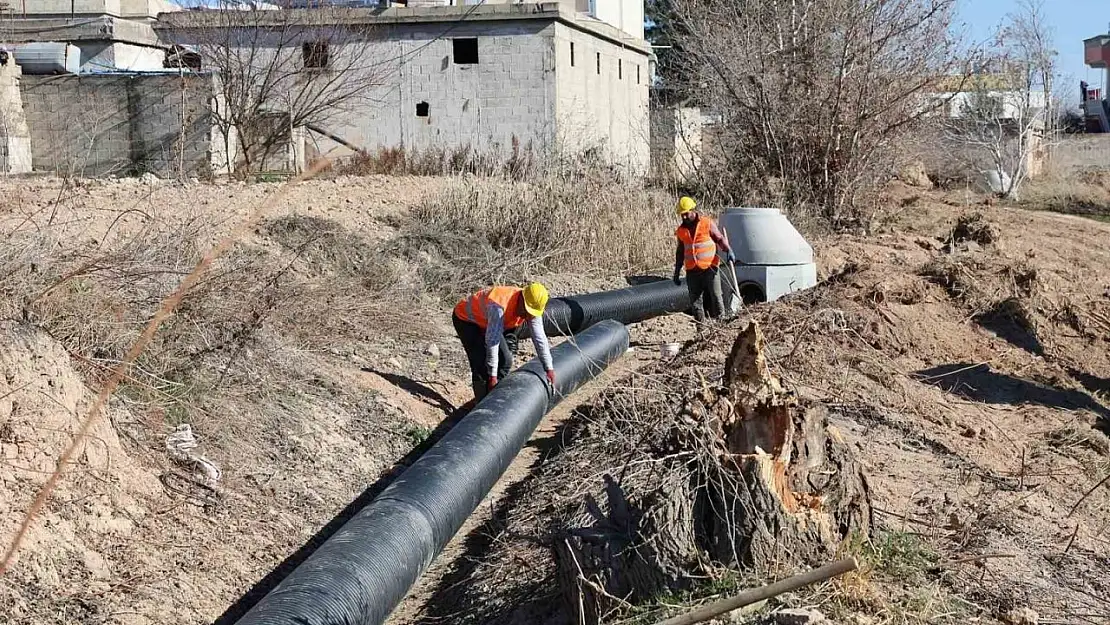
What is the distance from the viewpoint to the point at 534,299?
8.88 metres

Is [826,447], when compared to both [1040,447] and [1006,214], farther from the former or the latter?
[1006,214]

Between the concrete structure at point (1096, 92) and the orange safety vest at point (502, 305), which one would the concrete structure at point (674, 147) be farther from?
the concrete structure at point (1096, 92)

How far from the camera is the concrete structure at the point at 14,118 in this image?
18.6 m

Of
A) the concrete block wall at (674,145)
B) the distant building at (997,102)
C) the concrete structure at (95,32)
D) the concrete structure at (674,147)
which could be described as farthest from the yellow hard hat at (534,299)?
the distant building at (997,102)

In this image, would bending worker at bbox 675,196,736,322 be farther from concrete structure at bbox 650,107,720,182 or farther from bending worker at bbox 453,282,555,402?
concrete structure at bbox 650,107,720,182

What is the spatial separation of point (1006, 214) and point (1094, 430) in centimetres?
1541

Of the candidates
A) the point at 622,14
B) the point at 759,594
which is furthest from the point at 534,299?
the point at 622,14

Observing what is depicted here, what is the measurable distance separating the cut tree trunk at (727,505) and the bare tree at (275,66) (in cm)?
1603

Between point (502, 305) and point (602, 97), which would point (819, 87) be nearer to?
point (602, 97)

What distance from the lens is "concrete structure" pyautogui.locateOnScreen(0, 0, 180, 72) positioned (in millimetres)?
23156

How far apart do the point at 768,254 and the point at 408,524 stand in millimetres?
9073

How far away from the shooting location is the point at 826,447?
481 centimetres

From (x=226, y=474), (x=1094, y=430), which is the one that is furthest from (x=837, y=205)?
(x=226, y=474)

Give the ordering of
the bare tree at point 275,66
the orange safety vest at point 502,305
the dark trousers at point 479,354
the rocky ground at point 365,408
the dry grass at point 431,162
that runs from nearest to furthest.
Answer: the rocky ground at point 365,408, the orange safety vest at point 502,305, the dark trousers at point 479,354, the dry grass at point 431,162, the bare tree at point 275,66
